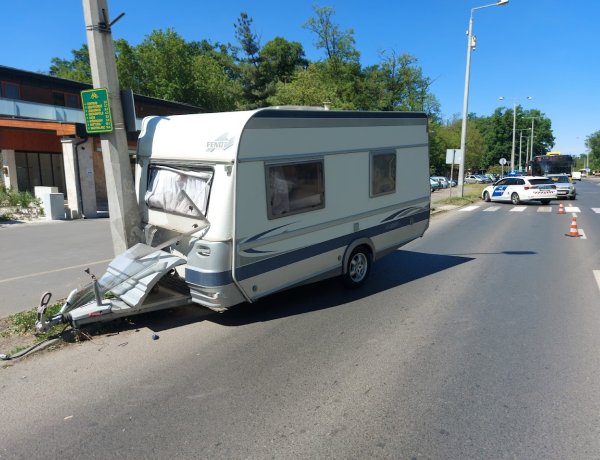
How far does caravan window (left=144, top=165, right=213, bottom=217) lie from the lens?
560cm

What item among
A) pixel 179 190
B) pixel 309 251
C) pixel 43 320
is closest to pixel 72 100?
pixel 179 190

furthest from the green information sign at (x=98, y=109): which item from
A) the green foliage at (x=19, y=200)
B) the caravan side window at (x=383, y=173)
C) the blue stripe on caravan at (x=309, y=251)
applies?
the green foliage at (x=19, y=200)

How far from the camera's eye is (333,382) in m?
4.21

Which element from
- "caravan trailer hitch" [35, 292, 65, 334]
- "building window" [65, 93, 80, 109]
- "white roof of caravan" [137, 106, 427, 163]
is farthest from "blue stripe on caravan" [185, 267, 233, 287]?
"building window" [65, 93, 80, 109]

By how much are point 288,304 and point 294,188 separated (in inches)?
70.5

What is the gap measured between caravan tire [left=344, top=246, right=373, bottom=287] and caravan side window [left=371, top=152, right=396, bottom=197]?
0.99m

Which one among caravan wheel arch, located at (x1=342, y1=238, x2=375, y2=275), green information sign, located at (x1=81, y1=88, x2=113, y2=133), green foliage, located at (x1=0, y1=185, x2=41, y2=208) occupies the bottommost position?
caravan wheel arch, located at (x1=342, y1=238, x2=375, y2=275)

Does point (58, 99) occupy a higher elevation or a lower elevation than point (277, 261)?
higher

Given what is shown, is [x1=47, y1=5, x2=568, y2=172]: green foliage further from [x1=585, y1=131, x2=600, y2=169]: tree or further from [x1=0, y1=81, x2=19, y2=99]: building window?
[x1=585, y1=131, x2=600, y2=169]: tree

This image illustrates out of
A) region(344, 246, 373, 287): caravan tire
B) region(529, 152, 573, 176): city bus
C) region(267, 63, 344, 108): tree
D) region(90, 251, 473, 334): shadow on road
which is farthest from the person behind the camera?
region(529, 152, 573, 176): city bus

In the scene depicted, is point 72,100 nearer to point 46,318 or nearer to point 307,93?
point 307,93

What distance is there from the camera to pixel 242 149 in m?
5.32

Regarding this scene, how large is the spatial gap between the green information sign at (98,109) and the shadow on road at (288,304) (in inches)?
109

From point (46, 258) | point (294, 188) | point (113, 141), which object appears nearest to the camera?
point (294, 188)
